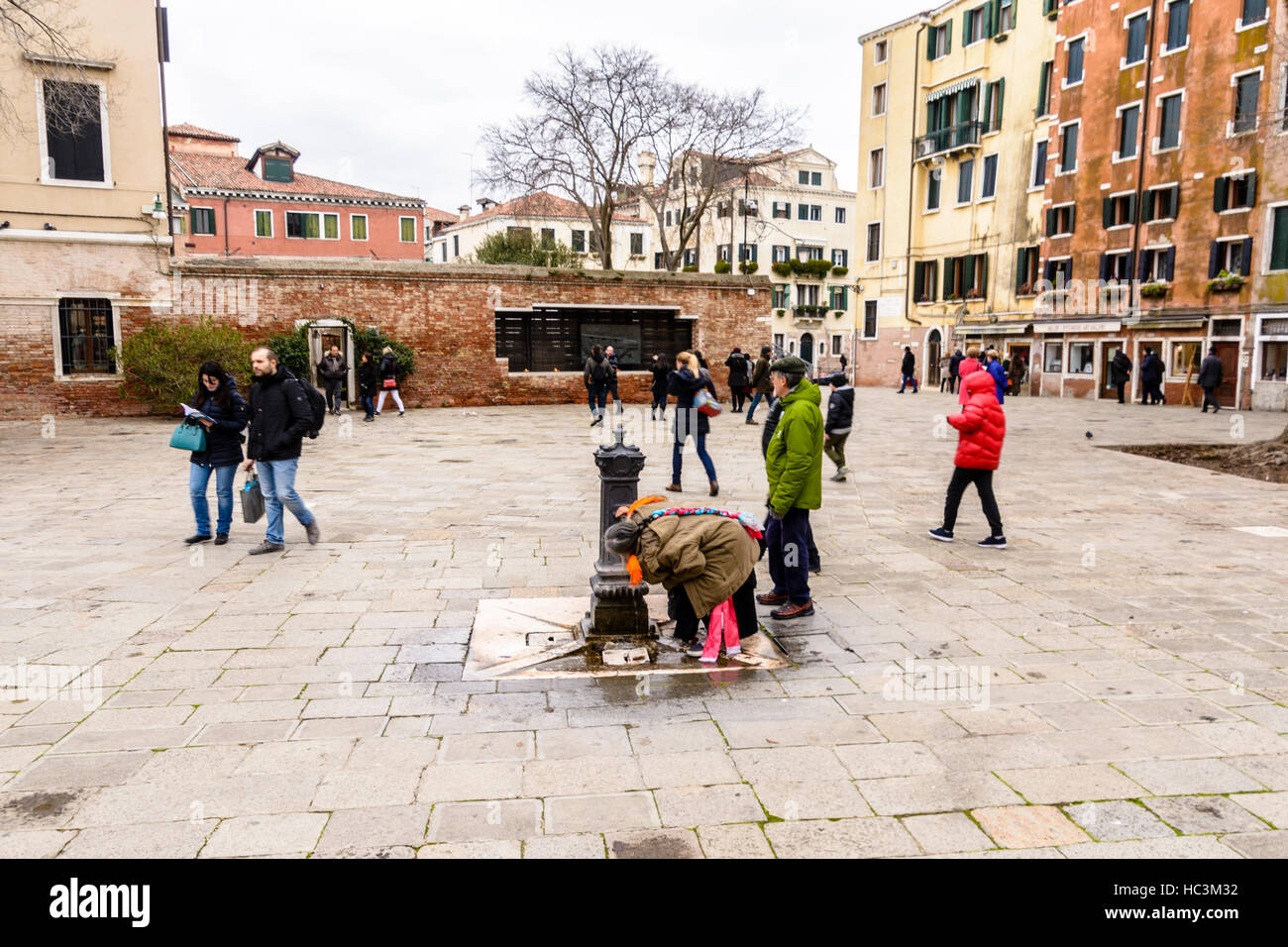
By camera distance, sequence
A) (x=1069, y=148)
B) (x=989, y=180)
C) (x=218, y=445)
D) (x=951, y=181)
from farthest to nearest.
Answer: (x=951, y=181) → (x=989, y=180) → (x=1069, y=148) → (x=218, y=445)

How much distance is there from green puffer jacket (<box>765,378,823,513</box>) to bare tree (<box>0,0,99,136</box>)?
1763 centimetres

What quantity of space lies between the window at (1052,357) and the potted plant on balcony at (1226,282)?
231 inches

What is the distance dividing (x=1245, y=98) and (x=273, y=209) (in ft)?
130

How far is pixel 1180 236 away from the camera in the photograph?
26734 millimetres

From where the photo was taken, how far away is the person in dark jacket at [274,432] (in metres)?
7.39

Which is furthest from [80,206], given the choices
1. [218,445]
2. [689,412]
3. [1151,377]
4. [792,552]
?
[1151,377]

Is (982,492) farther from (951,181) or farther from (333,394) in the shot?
(951,181)

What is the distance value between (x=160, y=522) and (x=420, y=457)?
15.9ft

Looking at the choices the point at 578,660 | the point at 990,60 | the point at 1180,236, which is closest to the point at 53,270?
the point at 578,660

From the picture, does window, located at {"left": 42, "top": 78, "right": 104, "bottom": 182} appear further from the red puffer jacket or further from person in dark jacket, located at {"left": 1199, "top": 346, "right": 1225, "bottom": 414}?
person in dark jacket, located at {"left": 1199, "top": 346, "right": 1225, "bottom": 414}

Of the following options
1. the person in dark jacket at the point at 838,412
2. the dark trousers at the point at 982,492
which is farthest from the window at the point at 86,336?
the dark trousers at the point at 982,492

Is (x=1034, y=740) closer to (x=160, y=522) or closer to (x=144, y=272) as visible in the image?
(x=160, y=522)

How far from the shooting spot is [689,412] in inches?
408

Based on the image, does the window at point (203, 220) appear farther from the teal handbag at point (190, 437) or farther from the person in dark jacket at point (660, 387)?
the teal handbag at point (190, 437)
